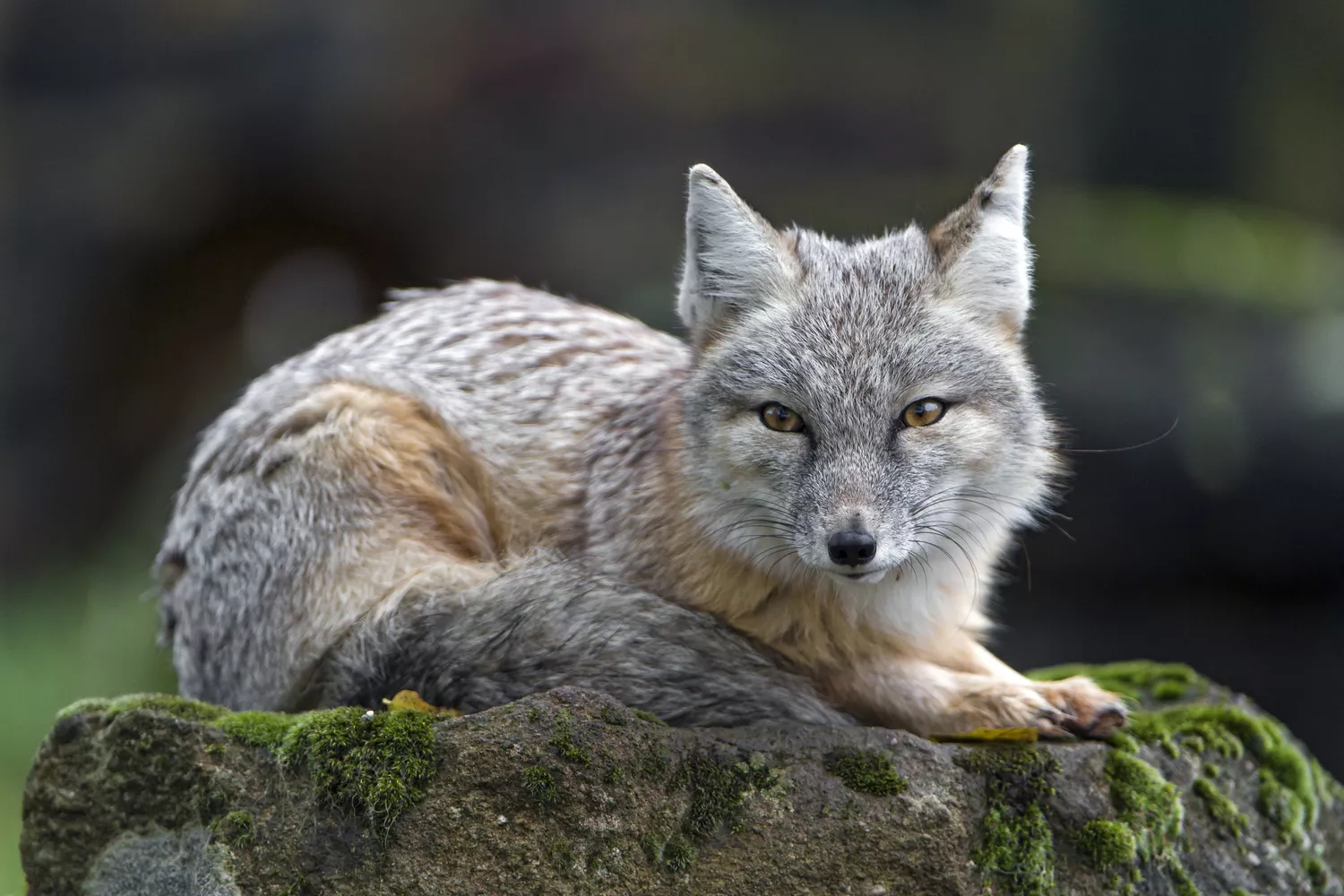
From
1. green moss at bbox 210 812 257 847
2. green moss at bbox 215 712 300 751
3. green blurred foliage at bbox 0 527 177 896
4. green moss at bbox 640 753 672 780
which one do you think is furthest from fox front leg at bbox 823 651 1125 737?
green blurred foliage at bbox 0 527 177 896

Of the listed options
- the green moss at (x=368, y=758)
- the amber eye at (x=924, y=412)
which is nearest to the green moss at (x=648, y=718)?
the green moss at (x=368, y=758)

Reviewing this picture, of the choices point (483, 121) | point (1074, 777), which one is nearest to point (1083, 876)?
point (1074, 777)

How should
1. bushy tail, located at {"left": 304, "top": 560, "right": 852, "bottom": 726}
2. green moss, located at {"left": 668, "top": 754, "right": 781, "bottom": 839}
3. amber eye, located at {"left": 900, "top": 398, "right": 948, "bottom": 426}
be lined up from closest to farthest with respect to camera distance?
green moss, located at {"left": 668, "top": 754, "right": 781, "bottom": 839} < bushy tail, located at {"left": 304, "top": 560, "right": 852, "bottom": 726} < amber eye, located at {"left": 900, "top": 398, "right": 948, "bottom": 426}

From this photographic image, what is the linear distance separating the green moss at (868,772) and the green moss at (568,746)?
31.7 inches

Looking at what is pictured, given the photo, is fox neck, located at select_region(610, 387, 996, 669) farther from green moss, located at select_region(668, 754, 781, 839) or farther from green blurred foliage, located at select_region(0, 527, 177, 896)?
green blurred foliage, located at select_region(0, 527, 177, 896)

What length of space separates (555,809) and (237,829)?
0.98 metres

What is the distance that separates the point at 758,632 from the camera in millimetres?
4652

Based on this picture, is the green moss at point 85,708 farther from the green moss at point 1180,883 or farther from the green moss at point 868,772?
the green moss at point 1180,883

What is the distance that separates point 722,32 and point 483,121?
2697 millimetres

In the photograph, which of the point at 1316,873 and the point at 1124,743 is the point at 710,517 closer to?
the point at 1124,743

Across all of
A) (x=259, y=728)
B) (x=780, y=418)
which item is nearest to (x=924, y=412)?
(x=780, y=418)

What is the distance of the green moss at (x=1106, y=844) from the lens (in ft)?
13.4

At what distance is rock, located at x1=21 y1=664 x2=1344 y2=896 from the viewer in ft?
12.2

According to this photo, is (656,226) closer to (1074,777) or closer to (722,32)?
(722,32)
